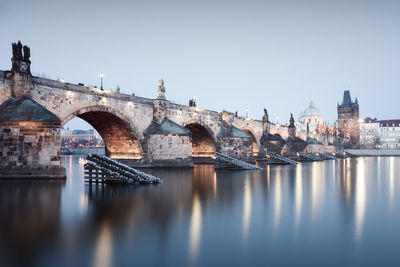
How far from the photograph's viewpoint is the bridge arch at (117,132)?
98.1 feet

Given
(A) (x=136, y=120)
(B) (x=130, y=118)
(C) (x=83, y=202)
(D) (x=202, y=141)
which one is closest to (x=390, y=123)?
(D) (x=202, y=141)

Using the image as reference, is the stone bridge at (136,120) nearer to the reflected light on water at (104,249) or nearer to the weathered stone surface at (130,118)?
the weathered stone surface at (130,118)

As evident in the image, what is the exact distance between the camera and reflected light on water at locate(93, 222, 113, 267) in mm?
6094

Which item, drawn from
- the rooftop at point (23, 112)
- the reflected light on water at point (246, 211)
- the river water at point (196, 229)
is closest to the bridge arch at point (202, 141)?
the rooftop at point (23, 112)

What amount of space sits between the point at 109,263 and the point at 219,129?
39634 millimetres

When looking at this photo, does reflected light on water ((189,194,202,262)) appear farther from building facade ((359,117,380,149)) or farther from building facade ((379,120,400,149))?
building facade ((379,120,400,149))

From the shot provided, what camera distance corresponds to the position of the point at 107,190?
1593cm

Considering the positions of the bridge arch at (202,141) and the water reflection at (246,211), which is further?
the bridge arch at (202,141)

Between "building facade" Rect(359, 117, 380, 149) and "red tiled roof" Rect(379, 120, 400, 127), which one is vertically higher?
"red tiled roof" Rect(379, 120, 400, 127)

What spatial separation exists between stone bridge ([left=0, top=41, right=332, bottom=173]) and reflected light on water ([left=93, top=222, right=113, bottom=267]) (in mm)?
15682

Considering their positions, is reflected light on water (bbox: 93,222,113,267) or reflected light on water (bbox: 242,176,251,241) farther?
reflected light on water (bbox: 242,176,251,241)

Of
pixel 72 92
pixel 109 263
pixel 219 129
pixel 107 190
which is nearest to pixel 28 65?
pixel 72 92

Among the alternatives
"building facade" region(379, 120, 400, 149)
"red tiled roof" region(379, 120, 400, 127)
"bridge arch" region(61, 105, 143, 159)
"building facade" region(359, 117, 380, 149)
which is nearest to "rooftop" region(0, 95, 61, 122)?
"bridge arch" region(61, 105, 143, 159)

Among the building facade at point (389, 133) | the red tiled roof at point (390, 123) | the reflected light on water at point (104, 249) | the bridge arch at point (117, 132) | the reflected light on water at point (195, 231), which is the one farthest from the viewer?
the red tiled roof at point (390, 123)
